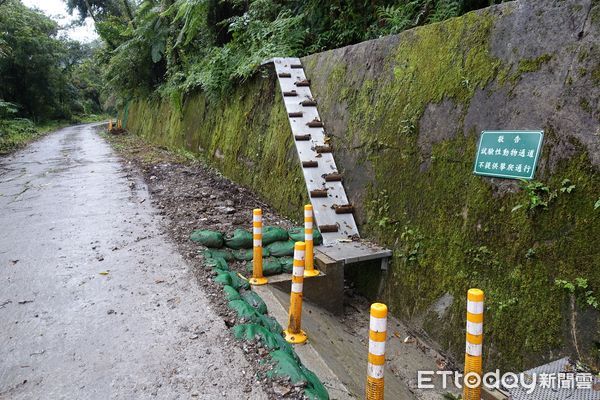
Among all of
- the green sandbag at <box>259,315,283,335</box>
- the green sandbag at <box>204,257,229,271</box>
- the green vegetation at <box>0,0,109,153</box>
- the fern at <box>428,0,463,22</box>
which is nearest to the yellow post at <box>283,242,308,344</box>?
the green sandbag at <box>259,315,283,335</box>

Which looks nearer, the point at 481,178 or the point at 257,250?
the point at 481,178

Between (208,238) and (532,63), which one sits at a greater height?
(532,63)

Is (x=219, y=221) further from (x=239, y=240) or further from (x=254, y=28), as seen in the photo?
(x=254, y=28)

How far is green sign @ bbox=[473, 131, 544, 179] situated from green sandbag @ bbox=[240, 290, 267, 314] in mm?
2467

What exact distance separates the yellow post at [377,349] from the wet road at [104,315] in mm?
735

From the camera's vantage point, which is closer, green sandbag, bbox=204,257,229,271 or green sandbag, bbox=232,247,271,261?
green sandbag, bbox=204,257,229,271

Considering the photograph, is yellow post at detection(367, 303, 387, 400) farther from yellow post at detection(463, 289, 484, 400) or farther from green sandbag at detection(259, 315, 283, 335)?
green sandbag at detection(259, 315, 283, 335)

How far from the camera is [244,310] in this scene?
3.50m

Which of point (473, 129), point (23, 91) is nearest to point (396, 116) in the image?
point (473, 129)

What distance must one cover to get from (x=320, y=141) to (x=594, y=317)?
4383 mm

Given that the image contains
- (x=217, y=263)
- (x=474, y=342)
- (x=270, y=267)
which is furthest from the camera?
(x=270, y=267)

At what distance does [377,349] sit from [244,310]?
58.7 inches

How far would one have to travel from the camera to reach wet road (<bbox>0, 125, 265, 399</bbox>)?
8.83ft

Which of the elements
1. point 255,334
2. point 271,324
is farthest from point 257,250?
point 255,334
